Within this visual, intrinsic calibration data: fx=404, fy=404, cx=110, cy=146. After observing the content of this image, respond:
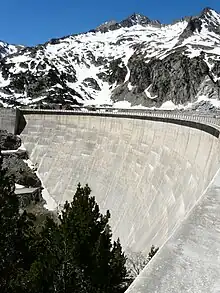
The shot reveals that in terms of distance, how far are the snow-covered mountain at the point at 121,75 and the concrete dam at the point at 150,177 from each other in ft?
152

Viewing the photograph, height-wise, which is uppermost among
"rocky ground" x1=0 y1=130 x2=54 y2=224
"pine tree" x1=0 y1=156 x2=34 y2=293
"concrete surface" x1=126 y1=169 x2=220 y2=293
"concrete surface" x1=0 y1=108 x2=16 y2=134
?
"concrete surface" x1=126 y1=169 x2=220 y2=293

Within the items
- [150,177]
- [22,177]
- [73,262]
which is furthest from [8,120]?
[73,262]

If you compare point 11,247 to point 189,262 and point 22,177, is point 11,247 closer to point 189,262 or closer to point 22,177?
point 189,262

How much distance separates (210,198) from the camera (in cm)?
774

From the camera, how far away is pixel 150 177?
28.0 metres

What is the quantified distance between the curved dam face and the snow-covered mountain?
44.9 m

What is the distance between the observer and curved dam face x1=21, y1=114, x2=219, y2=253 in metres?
20.6

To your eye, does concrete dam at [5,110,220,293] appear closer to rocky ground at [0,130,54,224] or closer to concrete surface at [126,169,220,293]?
concrete surface at [126,169,220,293]

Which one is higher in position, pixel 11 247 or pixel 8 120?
pixel 11 247

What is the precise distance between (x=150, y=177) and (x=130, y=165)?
221 inches

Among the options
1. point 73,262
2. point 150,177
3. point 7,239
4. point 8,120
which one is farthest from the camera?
point 8,120

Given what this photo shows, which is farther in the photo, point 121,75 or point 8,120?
point 121,75

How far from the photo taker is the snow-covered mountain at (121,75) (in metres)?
109

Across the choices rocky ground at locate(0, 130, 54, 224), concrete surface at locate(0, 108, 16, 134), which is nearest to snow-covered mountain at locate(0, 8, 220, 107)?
concrete surface at locate(0, 108, 16, 134)
